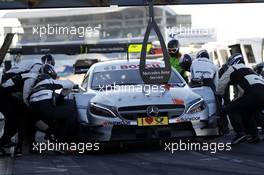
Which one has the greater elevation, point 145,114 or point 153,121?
point 145,114

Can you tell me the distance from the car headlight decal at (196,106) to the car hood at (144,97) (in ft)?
0.24

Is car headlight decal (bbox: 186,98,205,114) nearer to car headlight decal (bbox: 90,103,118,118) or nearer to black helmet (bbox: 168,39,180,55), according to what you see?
car headlight decal (bbox: 90,103,118,118)

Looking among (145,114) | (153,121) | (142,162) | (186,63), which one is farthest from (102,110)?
(186,63)

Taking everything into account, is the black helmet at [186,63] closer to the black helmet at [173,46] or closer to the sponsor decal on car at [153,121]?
the black helmet at [173,46]

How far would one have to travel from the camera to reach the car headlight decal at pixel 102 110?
334 inches

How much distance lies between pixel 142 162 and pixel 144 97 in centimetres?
131

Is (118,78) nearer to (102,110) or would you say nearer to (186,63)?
(102,110)

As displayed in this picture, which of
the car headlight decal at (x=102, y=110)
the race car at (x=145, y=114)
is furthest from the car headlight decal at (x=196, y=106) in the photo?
the car headlight decal at (x=102, y=110)

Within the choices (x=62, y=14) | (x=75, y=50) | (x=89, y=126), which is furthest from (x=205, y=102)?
(x=62, y=14)

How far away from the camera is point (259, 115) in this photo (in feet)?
34.4

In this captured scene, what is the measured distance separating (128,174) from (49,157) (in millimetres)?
2187

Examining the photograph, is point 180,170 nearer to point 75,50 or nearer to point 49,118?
point 49,118

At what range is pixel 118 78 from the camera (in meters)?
9.84

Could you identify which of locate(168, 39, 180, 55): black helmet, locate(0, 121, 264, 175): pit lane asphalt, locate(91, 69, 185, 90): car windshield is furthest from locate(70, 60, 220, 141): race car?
locate(168, 39, 180, 55): black helmet
